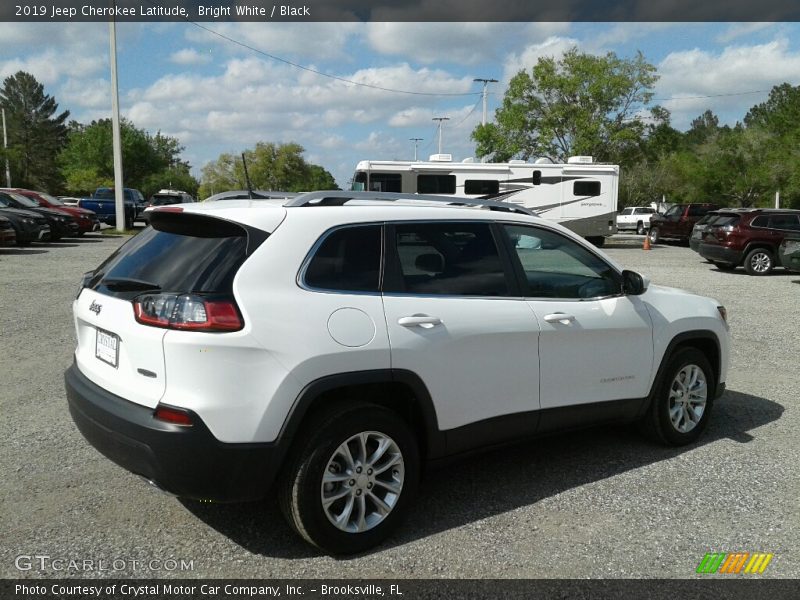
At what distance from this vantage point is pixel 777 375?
716 centimetres

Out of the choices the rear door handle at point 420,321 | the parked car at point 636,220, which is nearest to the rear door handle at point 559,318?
the rear door handle at point 420,321

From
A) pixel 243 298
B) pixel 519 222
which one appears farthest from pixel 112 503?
pixel 519 222

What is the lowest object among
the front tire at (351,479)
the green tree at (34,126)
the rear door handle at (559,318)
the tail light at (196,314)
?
the front tire at (351,479)

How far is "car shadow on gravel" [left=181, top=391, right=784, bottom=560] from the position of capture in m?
3.68

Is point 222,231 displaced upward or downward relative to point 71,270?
upward

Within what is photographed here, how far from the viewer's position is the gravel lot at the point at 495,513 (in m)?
3.39

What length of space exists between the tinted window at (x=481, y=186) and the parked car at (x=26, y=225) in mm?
13609

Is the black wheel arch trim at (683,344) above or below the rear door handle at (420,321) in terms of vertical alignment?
below

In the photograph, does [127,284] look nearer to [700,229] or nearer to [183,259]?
[183,259]

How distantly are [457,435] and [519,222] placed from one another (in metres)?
1.36

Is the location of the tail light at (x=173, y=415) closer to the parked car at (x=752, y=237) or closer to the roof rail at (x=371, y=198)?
the roof rail at (x=371, y=198)

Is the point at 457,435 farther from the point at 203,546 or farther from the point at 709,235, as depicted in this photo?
the point at 709,235

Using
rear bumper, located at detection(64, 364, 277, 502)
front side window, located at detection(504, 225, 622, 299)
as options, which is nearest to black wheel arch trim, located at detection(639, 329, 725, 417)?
front side window, located at detection(504, 225, 622, 299)

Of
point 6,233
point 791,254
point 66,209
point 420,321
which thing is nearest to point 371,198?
point 420,321
